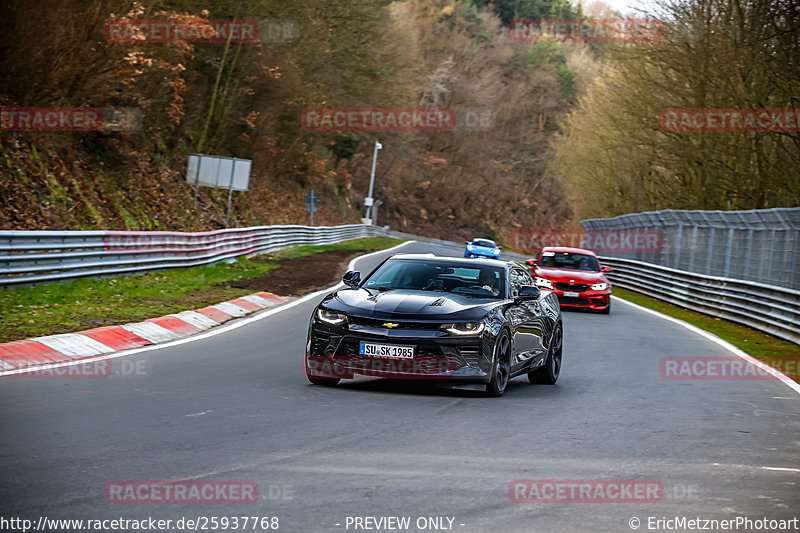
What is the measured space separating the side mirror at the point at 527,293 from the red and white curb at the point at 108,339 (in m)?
4.98

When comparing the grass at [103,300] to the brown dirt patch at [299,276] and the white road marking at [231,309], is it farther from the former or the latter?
the brown dirt patch at [299,276]

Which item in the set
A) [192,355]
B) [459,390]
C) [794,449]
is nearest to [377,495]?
[794,449]

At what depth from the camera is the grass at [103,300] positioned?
14.0 meters

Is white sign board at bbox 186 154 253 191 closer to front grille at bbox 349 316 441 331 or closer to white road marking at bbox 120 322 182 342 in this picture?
white road marking at bbox 120 322 182 342

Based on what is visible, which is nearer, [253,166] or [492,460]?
[492,460]

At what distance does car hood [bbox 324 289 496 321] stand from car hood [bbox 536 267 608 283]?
48.1ft

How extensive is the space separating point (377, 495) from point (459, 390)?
17.0ft

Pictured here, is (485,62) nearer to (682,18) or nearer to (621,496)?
(682,18)

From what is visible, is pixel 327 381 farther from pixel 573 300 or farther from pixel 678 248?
pixel 678 248

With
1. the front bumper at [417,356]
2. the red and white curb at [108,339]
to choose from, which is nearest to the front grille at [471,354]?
the front bumper at [417,356]

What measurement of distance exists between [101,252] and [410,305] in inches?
458

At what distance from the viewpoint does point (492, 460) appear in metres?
7.19

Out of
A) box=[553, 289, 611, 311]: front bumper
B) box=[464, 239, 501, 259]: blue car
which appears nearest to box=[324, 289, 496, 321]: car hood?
box=[553, 289, 611, 311]: front bumper

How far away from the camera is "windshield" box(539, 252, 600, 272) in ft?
86.5
